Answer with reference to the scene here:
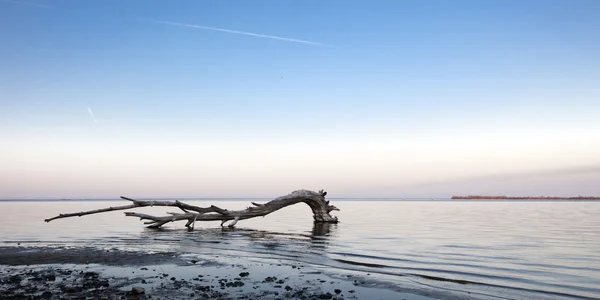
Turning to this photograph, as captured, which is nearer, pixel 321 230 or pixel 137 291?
pixel 137 291

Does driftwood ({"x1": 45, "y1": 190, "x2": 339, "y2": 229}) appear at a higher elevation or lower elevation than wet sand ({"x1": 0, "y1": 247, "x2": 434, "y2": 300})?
higher

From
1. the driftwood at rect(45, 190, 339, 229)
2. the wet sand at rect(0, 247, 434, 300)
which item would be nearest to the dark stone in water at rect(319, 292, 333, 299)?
the wet sand at rect(0, 247, 434, 300)

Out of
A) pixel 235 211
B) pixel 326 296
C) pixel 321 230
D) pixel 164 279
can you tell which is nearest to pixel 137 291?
pixel 164 279

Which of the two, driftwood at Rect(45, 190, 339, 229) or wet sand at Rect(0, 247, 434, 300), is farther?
driftwood at Rect(45, 190, 339, 229)

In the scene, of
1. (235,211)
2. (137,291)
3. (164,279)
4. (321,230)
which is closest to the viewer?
(137,291)

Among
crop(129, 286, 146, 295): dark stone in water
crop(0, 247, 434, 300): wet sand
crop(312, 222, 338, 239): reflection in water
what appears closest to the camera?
crop(129, 286, 146, 295): dark stone in water

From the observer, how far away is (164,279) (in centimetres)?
999

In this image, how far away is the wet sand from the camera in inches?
329

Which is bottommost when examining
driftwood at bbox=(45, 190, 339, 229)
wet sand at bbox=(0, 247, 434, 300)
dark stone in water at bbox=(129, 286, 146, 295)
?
wet sand at bbox=(0, 247, 434, 300)

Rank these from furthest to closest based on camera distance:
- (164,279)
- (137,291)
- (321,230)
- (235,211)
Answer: (235,211) → (321,230) → (164,279) → (137,291)

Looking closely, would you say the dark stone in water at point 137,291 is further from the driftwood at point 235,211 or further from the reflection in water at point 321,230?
the driftwood at point 235,211

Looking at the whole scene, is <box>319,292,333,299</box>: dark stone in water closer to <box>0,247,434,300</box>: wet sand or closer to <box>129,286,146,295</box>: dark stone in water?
<box>0,247,434,300</box>: wet sand

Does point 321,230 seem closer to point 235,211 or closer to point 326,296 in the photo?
point 235,211

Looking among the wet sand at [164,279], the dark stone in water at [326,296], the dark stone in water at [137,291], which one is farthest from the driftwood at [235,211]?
the dark stone in water at [326,296]
